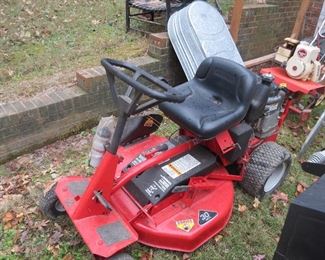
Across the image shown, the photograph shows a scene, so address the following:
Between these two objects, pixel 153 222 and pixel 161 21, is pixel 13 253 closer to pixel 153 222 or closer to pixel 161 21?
pixel 153 222

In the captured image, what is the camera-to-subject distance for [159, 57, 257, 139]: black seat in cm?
248

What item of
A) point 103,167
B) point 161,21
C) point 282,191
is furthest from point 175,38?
point 103,167

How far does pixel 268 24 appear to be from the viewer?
5.20 meters

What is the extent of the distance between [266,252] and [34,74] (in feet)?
9.81

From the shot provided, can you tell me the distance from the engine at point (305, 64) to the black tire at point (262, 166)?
1183 mm

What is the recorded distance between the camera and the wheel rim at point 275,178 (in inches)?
124

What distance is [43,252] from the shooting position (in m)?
2.50

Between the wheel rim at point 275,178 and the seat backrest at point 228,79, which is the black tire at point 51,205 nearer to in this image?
the seat backrest at point 228,79

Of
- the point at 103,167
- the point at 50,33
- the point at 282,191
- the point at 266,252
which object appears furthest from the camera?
the point at 50,33

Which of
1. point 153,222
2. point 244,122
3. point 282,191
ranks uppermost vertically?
point 244,122

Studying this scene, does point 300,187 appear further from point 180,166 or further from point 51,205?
point 51,205

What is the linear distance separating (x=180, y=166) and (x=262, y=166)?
776mm

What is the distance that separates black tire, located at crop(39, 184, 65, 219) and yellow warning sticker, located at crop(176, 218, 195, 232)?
2.93 feet

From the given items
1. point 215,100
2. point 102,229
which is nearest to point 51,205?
point 102,229
